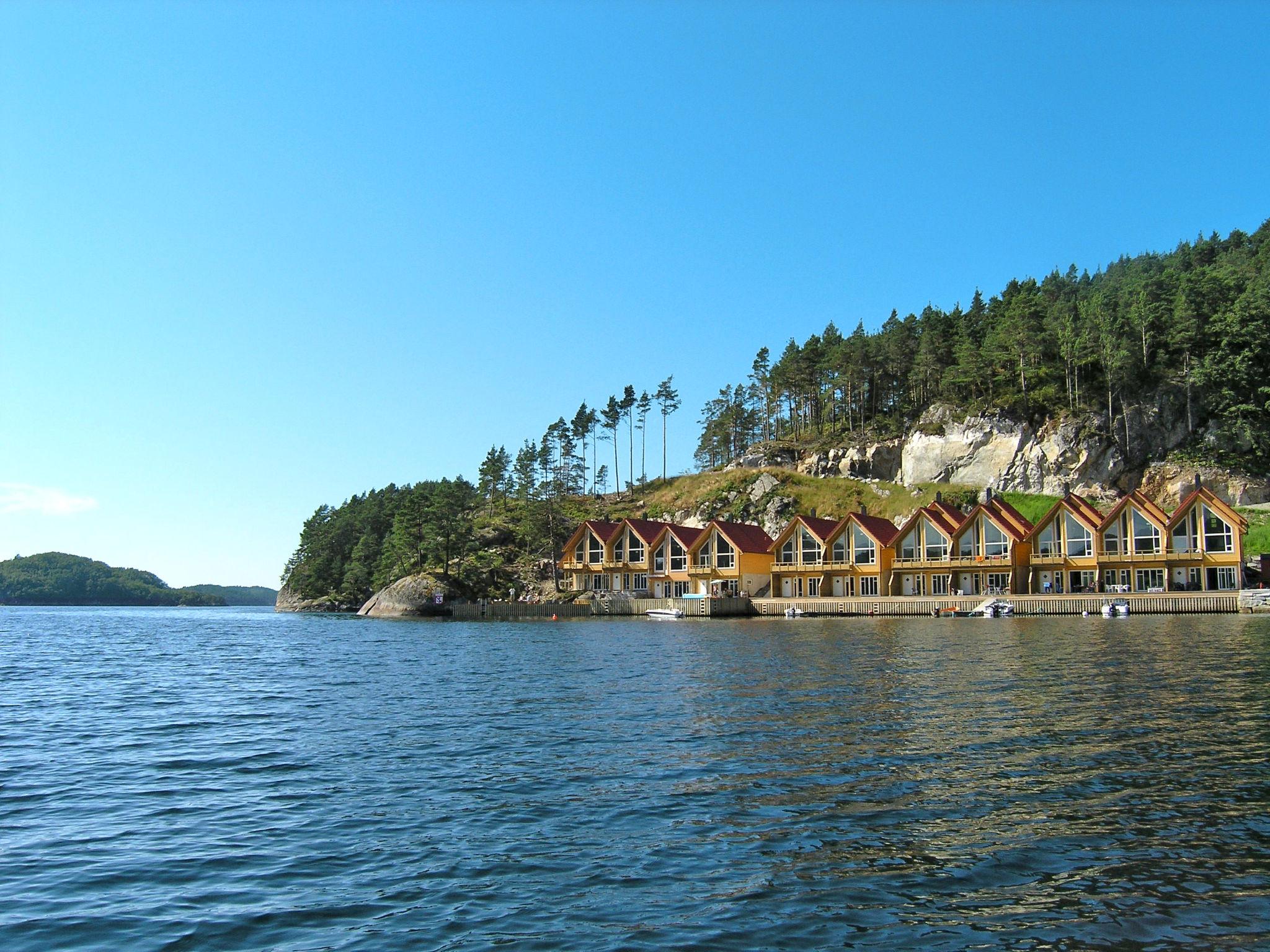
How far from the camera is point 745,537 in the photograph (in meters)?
96.0

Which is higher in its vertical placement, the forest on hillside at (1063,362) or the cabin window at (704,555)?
the forest on hillside at (1063,362)

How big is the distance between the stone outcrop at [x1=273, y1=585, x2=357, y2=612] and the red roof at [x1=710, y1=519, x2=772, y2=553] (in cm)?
6869

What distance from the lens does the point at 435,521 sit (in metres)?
110

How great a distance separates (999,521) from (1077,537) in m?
6.64

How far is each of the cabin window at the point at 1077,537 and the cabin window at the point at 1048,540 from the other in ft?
2.80

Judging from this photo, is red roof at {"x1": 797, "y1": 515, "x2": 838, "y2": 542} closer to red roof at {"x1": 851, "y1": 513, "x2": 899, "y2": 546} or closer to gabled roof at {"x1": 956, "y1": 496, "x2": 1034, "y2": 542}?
red roof at {"x1": 851, "y1": 513, "x2": 899, "y2": 546}

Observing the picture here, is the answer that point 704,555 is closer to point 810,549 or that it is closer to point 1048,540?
point 810,549

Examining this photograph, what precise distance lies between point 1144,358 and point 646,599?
65.3 meters

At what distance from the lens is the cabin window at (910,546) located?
85.2 m

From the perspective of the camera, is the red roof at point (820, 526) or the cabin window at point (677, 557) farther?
the cabin window at point (677, 557)

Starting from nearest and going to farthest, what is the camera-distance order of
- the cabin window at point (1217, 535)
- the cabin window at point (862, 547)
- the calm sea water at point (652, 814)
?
the calm sea water at point (652, 814) < the cabin window at point (1217, 535) < the cabin window at point (862, 547)

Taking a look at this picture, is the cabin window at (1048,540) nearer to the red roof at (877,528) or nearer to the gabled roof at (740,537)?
the red roof at (877,528)

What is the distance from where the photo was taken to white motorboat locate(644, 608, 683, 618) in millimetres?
84688

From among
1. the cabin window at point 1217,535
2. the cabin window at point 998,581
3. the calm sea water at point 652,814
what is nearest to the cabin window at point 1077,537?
the cabin window at point 998,581
